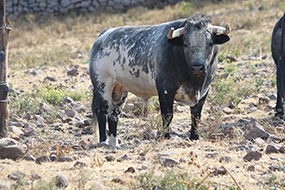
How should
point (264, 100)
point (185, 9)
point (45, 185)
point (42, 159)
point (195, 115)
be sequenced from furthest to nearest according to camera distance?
point (185, 9) → point (264, 100) → point (195, 115) → point (42, 159) → point (45, 185)

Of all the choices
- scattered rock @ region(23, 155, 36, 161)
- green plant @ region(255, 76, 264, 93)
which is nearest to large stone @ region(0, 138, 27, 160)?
scattered rock @ region(23, 155, 36, 161)

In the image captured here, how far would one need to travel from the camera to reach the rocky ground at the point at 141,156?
3311 millimetres

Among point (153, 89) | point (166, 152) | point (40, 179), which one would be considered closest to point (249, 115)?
point (153, 89)

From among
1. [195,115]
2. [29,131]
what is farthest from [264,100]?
[29,131]

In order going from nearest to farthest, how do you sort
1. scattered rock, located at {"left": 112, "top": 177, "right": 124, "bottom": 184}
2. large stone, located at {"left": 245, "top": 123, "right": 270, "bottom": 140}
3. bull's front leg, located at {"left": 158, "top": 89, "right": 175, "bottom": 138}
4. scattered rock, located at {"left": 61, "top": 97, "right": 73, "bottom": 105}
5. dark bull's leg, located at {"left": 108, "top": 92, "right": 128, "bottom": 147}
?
scattered rock, located at {"left": 112, "top": 177, "right": 124, "bottom": 184} → large stone, located at {"left": 245, "top": 123, "right": 270, "bottom": 140} → bull's front leg, located at {"left": 158, "top": 89, "right": 175, "bottom": 138} → dark bull's leg, located at {"left": 108, "top": 92, "right": 128, "bottom": 147} → scattered rock, located at {"left": 61, "top": 97, "right": 73, "bottom": 105}

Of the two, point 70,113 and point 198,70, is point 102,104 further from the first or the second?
point 198,70

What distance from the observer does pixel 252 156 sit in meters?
3.86

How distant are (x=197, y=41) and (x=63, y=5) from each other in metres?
15.9

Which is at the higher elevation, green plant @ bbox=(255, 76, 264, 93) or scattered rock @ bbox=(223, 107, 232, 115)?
green plant @ bbox=(255, 76, 264, 93)

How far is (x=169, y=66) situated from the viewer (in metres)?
4.94

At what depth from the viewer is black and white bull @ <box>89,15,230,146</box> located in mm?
4766

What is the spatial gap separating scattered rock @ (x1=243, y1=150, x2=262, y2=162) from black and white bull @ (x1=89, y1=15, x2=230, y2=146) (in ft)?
3.97

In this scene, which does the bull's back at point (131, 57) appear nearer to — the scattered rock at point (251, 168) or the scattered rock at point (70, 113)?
the scattered rock at point (70, 113)

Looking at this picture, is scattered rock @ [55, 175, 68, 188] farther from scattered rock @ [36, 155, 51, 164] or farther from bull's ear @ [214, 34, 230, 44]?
bull's ear @ [214, 34, 230, 44]
